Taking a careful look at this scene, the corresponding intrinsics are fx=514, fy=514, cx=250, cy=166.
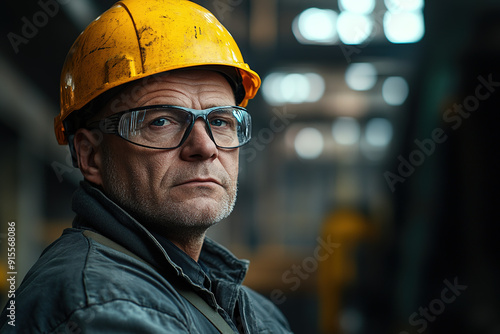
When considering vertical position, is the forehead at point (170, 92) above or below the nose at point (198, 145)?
above

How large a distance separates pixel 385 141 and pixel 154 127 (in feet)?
22.7

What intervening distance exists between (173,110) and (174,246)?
46cm

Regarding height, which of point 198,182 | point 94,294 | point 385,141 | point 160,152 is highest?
point 160,152

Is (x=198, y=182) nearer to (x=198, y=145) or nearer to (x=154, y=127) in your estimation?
(x=198, y=145)

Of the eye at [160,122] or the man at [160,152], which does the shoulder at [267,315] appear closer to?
the man at [160,152]

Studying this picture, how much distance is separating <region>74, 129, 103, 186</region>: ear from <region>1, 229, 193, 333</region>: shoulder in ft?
1.66

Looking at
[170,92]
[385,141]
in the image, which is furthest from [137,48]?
[385,141]

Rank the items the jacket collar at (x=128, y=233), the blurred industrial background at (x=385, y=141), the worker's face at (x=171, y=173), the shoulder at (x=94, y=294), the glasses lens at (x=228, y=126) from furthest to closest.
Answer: the blurred industrial background at (x=385, y=141)
the glasses lens at (x=228, y=126)
the worker's face at (x=171, y=173)
the jacket collar at (x=128, y=233)
the shoulder at (x=94, y=294)

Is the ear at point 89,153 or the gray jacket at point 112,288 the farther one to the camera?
the ear at point 89,153

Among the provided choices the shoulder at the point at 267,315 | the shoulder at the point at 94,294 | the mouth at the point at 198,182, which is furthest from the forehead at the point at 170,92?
the shoulder at the point at 267,315

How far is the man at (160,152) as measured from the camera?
4.94ft

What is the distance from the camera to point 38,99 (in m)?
6.95

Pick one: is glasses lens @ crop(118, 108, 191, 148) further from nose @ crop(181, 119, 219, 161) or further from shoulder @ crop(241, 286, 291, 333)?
shoulder @ crop(241, 286, 291, 333)

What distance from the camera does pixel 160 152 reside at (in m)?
1.74
